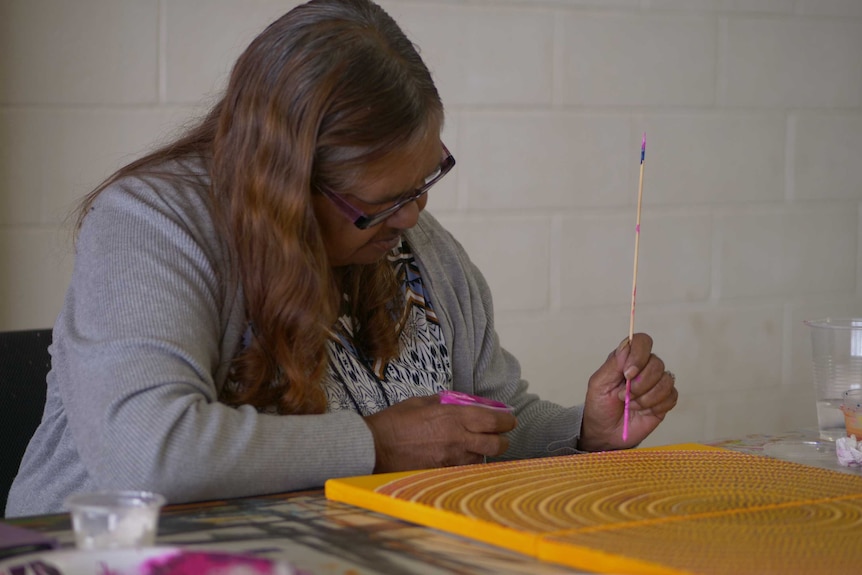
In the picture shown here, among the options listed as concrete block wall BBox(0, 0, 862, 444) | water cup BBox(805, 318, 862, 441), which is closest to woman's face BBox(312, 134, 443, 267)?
water cup BBox(805, 318, 862, 441)

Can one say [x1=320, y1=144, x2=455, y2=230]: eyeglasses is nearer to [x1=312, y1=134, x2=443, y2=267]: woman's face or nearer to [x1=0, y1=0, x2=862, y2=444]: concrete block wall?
[x1=312, y1=134, x2=443, y2=267]: woman's face

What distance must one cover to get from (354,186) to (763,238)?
5.90ft

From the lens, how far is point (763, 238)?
283 centimetres

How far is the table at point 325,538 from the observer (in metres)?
0.80

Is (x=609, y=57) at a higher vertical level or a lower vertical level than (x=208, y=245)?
higher

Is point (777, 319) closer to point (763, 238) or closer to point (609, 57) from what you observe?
point (763, 238)

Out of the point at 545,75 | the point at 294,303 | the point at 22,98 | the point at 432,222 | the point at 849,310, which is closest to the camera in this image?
the point at 294,303

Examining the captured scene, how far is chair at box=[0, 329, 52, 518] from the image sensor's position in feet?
4.54

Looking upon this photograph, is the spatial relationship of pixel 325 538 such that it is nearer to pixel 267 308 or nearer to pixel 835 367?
pixel 267 308

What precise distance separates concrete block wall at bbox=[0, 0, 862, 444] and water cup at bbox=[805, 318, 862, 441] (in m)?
1.05

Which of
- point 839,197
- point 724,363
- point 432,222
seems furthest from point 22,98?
point 839,197

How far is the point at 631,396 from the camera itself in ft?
4.78

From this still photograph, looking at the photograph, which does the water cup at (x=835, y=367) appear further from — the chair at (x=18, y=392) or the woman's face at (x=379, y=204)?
the chair at (x=18, y=392)

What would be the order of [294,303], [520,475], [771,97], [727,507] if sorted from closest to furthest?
[727,507] → [520,475] → [294,303] → [771,97]
